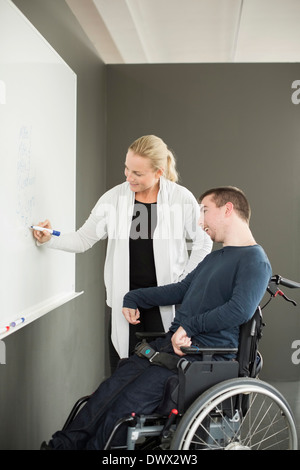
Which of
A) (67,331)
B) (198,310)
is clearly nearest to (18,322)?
(198,310)

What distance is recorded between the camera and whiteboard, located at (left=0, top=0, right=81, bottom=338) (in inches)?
76.5

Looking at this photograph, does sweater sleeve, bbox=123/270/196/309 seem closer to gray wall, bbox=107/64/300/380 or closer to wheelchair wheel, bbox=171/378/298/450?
wheelchair wheel, bbox=171/378/298/450

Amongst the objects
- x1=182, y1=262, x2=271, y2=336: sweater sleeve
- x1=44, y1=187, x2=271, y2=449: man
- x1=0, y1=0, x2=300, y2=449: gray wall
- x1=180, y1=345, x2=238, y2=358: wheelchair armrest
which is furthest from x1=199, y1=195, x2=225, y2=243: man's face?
x1=0, y1=0, x2=300, y2=449: gray wall

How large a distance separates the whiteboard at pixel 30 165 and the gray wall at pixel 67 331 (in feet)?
0.41

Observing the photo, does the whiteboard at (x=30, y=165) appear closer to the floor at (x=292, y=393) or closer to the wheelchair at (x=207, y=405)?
the wheelchair at (x=207, y=405)

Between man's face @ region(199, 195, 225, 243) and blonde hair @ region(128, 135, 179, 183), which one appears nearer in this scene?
man's face @ region(199, 195, 225, 243)

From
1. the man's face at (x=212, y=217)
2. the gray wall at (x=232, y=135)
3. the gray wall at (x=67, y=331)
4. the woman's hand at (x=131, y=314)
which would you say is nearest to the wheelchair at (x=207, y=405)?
the man's face at (x=212, y=217)

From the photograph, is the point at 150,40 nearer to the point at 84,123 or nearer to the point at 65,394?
the point at 84,123

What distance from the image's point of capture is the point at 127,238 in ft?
8.32

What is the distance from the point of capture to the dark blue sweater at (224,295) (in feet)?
6.16

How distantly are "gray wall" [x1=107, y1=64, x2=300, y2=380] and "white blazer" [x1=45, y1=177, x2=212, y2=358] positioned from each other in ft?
5.62

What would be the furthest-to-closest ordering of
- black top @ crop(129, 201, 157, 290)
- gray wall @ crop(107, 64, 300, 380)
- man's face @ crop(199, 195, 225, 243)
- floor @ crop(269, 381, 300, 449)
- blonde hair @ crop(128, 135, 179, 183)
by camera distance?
gray wall @ crop(107, 64, 300, 380) < floor @ crop(269, 381, 300, 449) < black top @ crop(129, 201, 157, 290) < blonde hair @ crop(128, 135, 179, 183) < man's face @ crop(199, 195, 225, 243)

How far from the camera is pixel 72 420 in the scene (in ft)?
6.18

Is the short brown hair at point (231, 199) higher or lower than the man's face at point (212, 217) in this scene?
higher
